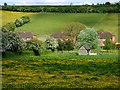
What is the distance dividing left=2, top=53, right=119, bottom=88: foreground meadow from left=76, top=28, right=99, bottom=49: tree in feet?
1.12

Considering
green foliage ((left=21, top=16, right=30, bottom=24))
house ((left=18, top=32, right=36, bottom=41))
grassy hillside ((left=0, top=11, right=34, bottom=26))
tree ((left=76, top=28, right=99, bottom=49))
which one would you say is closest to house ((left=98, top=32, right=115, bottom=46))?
tree ((left=76, top=28, right=99, bottom=49))

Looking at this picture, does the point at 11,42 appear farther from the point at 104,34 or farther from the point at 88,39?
the point at 104,34

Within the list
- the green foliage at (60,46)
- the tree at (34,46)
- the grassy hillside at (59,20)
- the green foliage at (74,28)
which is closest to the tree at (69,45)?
the green foliage at (60,46)

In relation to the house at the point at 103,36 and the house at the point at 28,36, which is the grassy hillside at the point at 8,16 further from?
the house at the point at 103,36

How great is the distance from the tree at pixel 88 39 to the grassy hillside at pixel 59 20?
24 centimetres

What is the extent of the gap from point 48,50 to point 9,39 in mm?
1138

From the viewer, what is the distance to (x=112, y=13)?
10.1m

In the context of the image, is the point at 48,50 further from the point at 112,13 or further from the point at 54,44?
the point at 112,13

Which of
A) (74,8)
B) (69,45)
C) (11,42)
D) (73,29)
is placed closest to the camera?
(11,42)

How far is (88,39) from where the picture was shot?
9984 mm

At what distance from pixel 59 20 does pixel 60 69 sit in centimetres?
135

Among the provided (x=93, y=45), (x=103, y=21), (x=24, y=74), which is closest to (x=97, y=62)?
(x=93, y=45)

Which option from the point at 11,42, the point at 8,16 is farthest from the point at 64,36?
the point at 8,16

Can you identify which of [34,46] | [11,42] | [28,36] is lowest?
[34,46]
